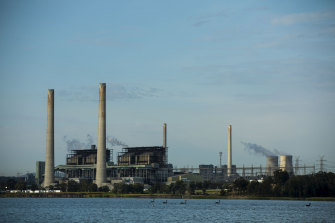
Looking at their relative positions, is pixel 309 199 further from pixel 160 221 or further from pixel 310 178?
pixel 160 221

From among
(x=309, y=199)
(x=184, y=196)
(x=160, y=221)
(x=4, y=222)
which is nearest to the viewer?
(x=4, y=222)

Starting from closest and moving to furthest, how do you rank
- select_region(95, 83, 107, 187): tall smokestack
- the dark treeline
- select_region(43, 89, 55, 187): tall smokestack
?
the dark treeline → select_region(95, 83, 107, 187): tall smokestack → select_region(43, 89, 55, 187): tall smokestack

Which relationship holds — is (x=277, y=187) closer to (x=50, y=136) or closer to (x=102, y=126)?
(x=102, y=126)

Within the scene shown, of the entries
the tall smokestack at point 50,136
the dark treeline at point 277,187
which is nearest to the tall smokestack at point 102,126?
the dark treeline at point 277,187

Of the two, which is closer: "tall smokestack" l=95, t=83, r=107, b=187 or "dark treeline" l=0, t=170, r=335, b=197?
"dark treeline" l=0, t=170, r=335, b=197

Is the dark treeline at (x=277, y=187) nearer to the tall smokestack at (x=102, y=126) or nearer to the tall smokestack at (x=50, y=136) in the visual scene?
the tall smokestack at (x=102, y=126)

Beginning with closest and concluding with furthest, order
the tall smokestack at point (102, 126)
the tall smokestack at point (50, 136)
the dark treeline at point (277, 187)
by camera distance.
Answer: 1. the dark treeline at point (277, 187)
2. the tall smokestack at point (102, 126)
3. the tall smokestack at point (50, 136)

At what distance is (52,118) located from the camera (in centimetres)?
18025

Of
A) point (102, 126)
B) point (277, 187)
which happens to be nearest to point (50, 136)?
point (102, 126)

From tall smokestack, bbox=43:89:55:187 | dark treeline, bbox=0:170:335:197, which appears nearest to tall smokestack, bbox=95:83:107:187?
dark treeline, bbox=0:170:335:197

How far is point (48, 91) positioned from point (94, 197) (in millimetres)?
34965

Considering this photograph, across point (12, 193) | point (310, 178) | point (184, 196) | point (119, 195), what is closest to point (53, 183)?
point (12, 193)

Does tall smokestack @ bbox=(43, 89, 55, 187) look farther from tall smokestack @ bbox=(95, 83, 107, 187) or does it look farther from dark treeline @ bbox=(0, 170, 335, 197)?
dark treeline @ bbox=(0, 170, 335, 197)

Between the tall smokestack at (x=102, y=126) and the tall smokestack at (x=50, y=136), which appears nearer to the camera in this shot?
the tall smokestack at (x=102, y=126)
